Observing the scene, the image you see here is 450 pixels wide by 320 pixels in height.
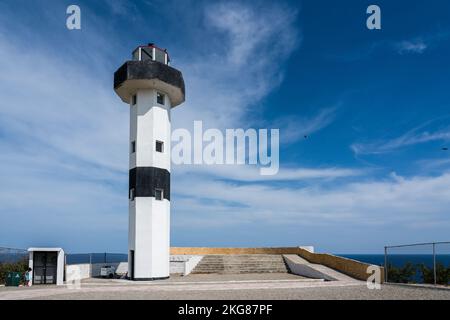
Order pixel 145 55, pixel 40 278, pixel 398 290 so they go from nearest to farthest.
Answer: pixel 398 290, pixel 40 278, pixel 145 55

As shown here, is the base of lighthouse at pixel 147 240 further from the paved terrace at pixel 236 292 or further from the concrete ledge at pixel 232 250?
the concrete ledge at pixel 232 250

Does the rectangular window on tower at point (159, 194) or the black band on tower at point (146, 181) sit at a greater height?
the black band on tower at point (146, 181)

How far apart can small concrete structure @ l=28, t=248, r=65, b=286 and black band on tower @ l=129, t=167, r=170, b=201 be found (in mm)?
5434

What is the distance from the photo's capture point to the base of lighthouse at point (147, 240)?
80.2ft

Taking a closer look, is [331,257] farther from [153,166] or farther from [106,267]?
[106,267]

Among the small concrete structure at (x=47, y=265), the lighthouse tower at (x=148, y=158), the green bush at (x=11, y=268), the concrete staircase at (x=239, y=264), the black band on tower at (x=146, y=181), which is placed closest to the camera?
the small concrete structure at (x=47, y=265)

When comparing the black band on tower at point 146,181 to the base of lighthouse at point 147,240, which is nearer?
the base of lighthouse at point 147,240

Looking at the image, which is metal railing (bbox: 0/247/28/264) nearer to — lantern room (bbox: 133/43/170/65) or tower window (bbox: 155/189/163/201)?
tower window (bbox: 155/189/163/201)

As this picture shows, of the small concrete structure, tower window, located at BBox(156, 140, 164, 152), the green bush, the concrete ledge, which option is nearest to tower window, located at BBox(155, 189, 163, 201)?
tower window, located at BBox(156, 140, 164, 152)

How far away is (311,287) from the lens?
20.4 m

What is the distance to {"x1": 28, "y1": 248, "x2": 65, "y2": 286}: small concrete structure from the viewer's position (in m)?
23.2

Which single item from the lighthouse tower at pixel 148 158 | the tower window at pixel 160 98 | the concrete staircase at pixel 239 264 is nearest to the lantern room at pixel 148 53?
the lighthouse tower at pixel 148 158
